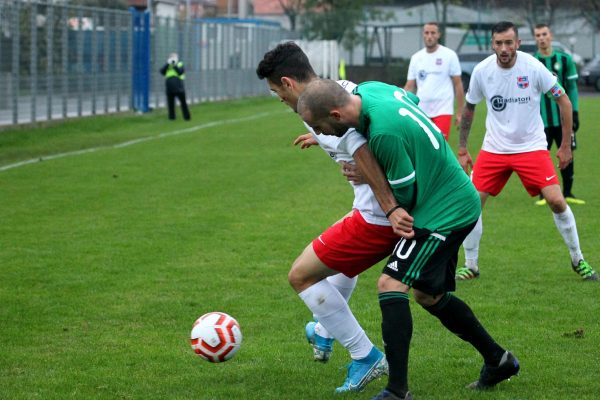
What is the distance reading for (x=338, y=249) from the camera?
543 centimetres

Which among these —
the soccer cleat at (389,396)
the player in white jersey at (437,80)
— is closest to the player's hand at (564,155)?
the soccer cleat at (389,396)

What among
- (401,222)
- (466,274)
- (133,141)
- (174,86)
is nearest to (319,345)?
(401,222)

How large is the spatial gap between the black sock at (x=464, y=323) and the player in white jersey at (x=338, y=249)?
1.29 feet

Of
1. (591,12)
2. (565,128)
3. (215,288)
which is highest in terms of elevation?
(591,12)

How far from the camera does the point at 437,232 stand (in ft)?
16.7

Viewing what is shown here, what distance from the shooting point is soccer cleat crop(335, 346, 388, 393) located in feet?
Answer: 18.2

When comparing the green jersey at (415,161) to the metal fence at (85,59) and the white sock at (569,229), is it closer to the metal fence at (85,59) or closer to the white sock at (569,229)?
the white sock at (569,229)

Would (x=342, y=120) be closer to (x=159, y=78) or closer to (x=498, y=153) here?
(x=498, y=153)

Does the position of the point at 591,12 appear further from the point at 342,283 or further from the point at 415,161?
the point at 415,161

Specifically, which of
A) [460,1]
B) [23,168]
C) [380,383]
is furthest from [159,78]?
[380,383]

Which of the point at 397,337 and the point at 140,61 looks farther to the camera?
the point at 140,61

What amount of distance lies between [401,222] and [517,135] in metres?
3.82

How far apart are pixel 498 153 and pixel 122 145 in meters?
13.2

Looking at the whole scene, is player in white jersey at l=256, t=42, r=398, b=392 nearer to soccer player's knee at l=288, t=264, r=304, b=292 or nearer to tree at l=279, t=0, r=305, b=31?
soccer player's knee at l=288, t=264, r=304, b=292
